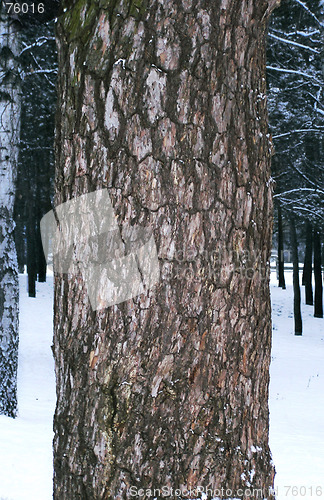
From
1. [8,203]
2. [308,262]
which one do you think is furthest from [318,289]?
[8,203]

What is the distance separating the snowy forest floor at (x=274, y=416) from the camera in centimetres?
469

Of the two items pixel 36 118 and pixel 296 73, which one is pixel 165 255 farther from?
pixel 36 118

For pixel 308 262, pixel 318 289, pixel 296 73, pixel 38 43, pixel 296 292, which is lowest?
pixel 318 289

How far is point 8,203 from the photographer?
743 cm

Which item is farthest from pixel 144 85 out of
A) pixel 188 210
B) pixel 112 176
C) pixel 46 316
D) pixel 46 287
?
pixel 46 287

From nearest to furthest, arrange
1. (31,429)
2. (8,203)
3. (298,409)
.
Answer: (31,429) < (8,203) < (298,409)

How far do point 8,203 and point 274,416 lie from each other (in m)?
5.64

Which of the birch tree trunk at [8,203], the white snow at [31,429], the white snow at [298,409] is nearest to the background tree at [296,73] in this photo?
the birch tree trunk at [8,203]

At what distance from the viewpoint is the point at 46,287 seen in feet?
86.1

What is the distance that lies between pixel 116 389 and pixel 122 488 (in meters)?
0.34

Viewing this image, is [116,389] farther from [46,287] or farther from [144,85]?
[46,287]

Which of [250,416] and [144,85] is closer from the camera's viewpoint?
[144,85]
